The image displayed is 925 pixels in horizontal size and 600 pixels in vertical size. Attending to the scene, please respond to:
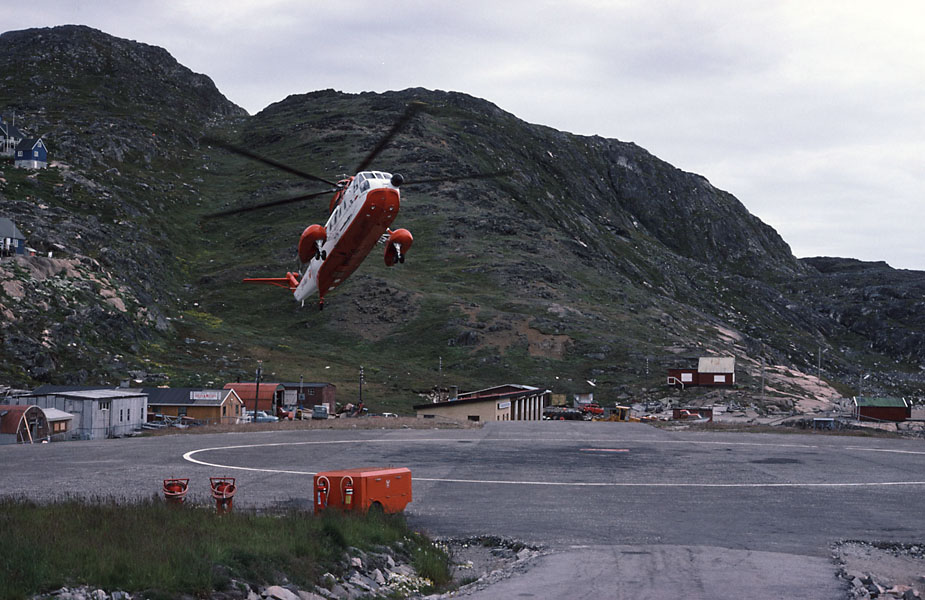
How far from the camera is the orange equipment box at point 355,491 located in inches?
1120

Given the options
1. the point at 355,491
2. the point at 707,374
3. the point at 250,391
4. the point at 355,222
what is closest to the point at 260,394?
the point at 250,391

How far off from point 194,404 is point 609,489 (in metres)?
59.9

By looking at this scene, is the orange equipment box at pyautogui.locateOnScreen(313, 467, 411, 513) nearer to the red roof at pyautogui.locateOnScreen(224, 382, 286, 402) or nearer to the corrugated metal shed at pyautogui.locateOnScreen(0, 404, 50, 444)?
the corrugated metal shed at pyautogui.locateOnScreen(0, 404, 50, 444)

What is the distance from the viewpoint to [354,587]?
21.5 metres

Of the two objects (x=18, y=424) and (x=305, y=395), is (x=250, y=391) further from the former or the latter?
(x=18, y=424)

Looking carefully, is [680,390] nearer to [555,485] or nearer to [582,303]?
[582,303]

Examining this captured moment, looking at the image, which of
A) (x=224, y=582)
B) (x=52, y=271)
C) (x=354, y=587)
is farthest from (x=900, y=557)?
(x=52, y=271)

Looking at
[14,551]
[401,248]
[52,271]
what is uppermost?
[52,271]

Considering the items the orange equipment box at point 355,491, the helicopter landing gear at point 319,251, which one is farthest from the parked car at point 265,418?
the orange equipment box at point 355,491

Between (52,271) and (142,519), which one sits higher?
(52,271)

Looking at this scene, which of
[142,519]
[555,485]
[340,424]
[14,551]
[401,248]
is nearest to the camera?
[14,551]

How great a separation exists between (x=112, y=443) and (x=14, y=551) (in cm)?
4332

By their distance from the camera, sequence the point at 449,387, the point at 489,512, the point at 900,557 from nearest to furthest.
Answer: the point at 900,557 < the point at 489,512 < the point at 449,387

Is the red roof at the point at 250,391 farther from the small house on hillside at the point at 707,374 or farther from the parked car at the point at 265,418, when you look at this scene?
the small house on hillside at the point at 707,374
